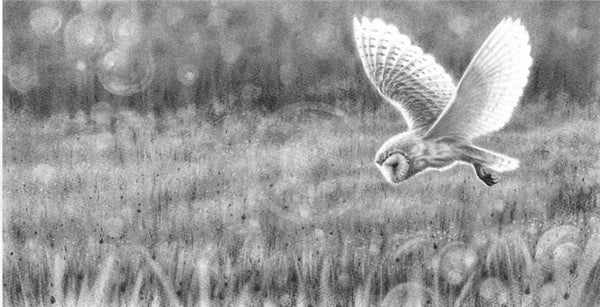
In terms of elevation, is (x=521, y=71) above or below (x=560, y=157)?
above

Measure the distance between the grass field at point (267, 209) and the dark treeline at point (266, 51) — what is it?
9 cm

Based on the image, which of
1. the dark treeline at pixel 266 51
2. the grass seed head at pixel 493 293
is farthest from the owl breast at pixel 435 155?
the grass seed head at pixel 493 293

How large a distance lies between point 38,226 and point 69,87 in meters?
0.60

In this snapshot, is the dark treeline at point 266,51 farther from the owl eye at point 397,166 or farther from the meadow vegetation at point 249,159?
the owl eye at point 397,166

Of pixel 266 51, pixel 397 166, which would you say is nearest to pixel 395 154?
pixel 397 166

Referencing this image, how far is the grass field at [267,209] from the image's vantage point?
166 inches

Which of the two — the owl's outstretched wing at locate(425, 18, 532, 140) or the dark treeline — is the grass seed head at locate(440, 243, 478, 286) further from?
the dark treeline

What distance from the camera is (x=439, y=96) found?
13.7 feet

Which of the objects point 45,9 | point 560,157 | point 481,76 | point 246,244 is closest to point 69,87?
point 45,9

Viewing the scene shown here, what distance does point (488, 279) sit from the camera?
425 centimetres

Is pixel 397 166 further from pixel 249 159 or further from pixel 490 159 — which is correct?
pixel 249 159

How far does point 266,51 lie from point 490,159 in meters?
1.04

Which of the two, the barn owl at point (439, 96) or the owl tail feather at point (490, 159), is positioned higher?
the barn owl at point (439, 96)

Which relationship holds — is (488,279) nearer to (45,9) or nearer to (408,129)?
(408,129)
